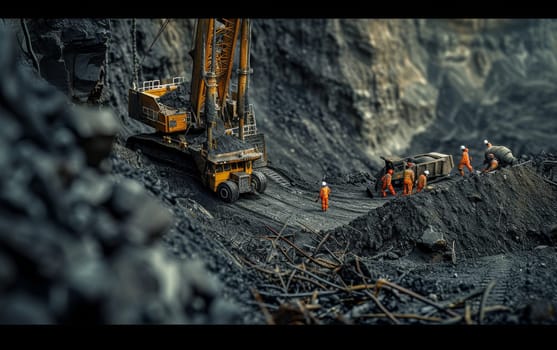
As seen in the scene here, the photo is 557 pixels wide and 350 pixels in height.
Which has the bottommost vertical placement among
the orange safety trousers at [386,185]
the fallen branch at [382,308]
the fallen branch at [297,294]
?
the orange safety trousers at [386,185]

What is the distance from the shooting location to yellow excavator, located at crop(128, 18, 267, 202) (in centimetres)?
1955

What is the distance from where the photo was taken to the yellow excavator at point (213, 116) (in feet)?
64.1

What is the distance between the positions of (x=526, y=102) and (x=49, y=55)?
2988cm

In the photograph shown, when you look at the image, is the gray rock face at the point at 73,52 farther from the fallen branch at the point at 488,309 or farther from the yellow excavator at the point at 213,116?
the fallen branch at the point at 488,309

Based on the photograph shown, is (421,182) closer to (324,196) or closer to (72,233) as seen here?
(324,196)

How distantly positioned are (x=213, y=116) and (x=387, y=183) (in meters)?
5.73

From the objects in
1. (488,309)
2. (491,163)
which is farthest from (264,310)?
(491,163)

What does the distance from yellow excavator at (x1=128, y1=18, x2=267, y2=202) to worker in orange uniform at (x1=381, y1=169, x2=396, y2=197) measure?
364 cm

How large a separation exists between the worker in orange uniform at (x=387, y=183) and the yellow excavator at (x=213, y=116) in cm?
364

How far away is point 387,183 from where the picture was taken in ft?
69.4

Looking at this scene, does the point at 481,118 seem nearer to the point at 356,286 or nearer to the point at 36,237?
the point at 356,286

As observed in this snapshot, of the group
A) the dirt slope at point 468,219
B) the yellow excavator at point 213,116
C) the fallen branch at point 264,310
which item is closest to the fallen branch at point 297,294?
the fallen branch at point 264,310
